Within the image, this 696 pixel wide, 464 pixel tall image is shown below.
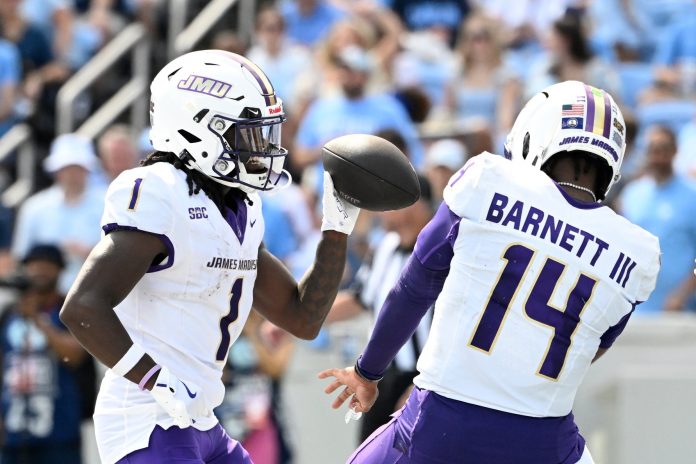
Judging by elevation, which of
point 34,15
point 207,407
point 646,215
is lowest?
point 34,15

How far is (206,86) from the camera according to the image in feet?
14.4

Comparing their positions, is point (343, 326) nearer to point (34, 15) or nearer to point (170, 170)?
point (170, 170)

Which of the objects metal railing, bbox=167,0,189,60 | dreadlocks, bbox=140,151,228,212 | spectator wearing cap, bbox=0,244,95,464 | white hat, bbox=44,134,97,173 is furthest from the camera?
metal railing, bbox=167,0,189,60

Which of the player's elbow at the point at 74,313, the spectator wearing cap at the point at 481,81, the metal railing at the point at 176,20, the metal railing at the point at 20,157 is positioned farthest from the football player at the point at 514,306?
the metal railing at the point at 176,20

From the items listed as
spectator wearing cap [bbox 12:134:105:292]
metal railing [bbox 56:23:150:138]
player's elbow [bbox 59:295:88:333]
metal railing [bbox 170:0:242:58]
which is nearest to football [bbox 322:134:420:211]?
player's elbow [bbox 59:295:88:333]

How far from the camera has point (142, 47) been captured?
11.5 m

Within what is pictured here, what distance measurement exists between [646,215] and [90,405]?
341 centimetres

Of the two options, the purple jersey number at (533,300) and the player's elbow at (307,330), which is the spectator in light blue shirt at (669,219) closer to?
the player's elbow at (307,330)

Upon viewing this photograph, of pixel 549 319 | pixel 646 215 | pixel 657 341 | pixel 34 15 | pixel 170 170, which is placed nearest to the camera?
pixel 549 319

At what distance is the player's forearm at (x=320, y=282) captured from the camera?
4738mm

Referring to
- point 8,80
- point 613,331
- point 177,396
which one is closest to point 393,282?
point 613,331

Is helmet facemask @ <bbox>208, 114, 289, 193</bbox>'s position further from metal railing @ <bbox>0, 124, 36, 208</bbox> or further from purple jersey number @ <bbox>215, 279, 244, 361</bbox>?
metal railing @ <bbox>0, 124, 36, 208</bbox>

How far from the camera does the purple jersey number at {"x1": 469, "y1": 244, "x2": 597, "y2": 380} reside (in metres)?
4.01

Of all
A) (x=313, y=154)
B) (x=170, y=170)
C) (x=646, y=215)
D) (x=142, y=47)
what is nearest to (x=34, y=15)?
(x=142, y=47)
